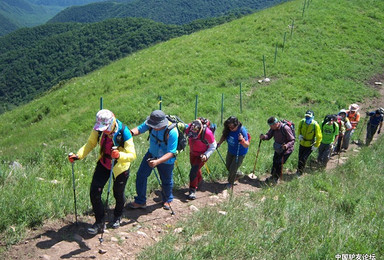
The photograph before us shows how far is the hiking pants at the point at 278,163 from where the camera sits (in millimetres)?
8414

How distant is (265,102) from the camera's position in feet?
54.4

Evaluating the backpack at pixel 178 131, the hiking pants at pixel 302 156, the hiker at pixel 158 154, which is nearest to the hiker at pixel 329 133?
the hiking pants at pixel 302 156

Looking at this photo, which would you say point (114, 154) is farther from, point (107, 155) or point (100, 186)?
point (100, 186)

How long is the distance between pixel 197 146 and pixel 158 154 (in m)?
1.19

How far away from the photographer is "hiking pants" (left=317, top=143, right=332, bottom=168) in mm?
9602

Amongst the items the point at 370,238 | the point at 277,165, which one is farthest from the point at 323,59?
the point at 370,238

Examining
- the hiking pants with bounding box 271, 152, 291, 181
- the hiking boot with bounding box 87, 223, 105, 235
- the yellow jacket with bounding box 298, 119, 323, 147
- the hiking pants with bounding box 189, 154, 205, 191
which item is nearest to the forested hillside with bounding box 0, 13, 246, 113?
the yellow jacket with bounding box 298, 119, 323, 147

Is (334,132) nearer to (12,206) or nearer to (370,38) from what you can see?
(12,206)

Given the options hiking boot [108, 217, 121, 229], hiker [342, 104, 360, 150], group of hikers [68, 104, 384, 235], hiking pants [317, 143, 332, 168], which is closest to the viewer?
group of hikers [68, 104, 384, 235]

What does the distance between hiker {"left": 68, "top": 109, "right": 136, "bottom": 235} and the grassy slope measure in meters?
2.56

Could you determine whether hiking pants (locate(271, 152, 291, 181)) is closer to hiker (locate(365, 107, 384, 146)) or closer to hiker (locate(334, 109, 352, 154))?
hiker (locate(334, 109, 352, 154))

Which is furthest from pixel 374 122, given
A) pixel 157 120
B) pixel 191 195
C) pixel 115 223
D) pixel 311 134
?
pixel 115 223

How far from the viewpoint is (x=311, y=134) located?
8641mm

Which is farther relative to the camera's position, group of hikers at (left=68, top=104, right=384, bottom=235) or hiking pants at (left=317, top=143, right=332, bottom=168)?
hiking pants at (left=317, top=143, right=332, bottom=168)
